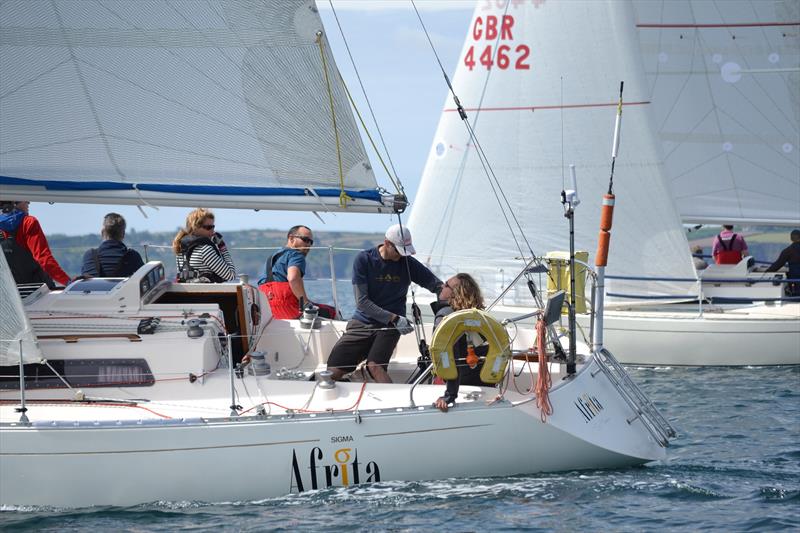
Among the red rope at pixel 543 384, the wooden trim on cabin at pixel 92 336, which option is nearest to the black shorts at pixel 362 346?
the red rope at pixel 543 384

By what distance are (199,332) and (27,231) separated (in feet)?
6.24

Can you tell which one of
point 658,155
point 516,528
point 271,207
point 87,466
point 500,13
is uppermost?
point 500,13

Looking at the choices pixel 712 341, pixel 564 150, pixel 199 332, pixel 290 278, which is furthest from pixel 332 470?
pixel 564 150

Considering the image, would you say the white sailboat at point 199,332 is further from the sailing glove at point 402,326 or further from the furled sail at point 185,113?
the sailing glove at point 402,326

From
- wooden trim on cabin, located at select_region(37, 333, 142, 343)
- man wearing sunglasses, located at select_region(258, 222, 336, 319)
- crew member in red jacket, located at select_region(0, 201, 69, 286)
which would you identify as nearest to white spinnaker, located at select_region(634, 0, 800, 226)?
man wearing sunglasses, located at select_region(258, 222, 336, 319)

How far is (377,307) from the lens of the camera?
780cm

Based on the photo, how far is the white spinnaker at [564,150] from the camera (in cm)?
1480

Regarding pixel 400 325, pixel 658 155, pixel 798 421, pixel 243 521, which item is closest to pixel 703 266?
pixel 658 155

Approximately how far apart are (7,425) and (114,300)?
4.03 ft

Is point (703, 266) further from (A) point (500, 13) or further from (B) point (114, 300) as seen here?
(B) point (114, 300)

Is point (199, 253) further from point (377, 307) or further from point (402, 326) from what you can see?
point (402, 326)

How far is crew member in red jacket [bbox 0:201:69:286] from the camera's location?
Answer: 8.23m

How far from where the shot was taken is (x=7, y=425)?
22.3 ft

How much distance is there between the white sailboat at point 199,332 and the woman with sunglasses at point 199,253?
2.40ft
